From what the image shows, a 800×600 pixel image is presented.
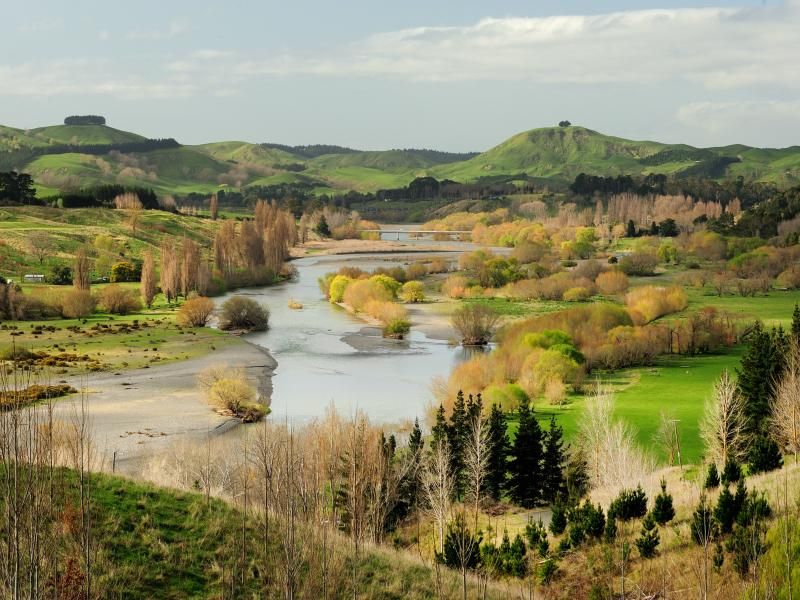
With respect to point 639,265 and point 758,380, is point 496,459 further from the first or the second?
point 639,265

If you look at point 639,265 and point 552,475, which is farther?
point 639,265

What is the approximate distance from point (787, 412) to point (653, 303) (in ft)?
159

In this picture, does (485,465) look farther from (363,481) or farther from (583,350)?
(583,350)

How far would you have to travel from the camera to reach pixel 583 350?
65.6 metres

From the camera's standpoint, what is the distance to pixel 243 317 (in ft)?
278

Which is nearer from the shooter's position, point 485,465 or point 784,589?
point 784,589

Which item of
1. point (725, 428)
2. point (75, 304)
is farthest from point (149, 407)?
point (75, 304)

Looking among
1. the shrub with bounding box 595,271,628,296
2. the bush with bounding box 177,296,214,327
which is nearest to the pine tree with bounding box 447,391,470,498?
the bush with bounding box 177,296,214,327

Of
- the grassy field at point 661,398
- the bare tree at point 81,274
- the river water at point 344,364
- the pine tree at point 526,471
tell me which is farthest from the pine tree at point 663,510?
the bare tree at point 81,274

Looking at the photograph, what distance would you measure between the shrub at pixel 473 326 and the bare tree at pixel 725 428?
38357mm

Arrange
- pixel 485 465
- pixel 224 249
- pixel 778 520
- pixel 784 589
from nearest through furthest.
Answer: pixel 784 589, pixel 778 520, pixel 485 465, pixel 224 249

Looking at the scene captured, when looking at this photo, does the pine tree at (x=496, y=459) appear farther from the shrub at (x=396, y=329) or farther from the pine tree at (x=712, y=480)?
the shrub at (x=396, y=329)

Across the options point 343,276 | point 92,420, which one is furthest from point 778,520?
point 343,276

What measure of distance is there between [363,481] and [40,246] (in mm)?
92344
